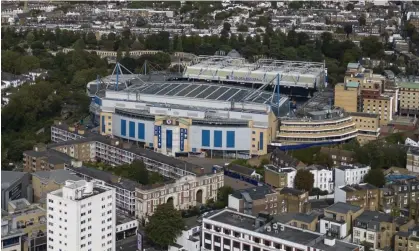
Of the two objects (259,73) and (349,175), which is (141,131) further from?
(259,73)

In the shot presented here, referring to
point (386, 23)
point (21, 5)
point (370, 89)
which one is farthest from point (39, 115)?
point (21, 5)

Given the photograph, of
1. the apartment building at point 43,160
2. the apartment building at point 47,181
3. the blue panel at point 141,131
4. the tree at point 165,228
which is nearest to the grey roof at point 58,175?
the apartment building at point 47,181

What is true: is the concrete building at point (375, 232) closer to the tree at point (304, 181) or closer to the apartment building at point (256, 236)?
the apartment building at point (256, 236)

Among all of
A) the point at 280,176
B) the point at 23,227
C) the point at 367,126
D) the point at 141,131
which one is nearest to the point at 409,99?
the point at 367,126

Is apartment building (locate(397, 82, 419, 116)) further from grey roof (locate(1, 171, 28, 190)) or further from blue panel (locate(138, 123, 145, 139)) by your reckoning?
grey roof (locate(1, 171, 28, 190))

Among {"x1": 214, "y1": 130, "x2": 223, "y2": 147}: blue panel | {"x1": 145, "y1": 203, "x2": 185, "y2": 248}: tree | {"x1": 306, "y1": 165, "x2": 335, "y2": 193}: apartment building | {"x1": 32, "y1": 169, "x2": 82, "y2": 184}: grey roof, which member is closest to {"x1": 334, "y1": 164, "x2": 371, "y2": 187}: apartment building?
{"x1": 306, "y1": 165, "x2": 335, "y2": 193}: apartment building
